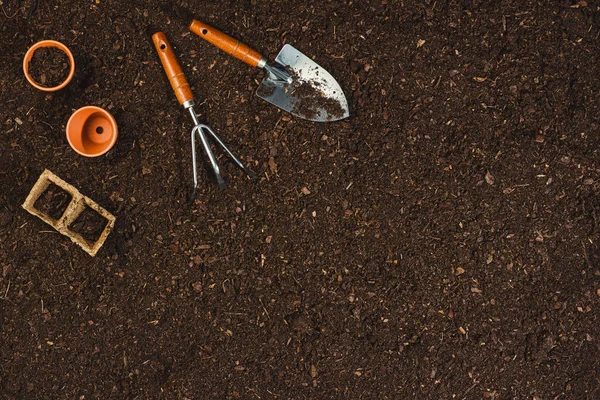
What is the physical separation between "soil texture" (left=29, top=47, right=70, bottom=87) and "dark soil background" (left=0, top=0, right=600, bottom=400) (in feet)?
0.18

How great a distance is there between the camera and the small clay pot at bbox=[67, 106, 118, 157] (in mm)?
1581

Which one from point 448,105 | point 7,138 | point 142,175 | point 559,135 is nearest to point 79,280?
point 142,175

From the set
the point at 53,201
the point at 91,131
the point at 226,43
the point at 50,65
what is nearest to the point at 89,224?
the point at 53,201

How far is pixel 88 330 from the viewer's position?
5.49 ft

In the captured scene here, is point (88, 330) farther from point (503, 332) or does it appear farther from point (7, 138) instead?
point (503, 332)

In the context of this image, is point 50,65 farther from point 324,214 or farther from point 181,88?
point 324,214

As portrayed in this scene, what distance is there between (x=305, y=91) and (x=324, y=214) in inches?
15.8

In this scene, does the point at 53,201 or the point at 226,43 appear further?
the point at 53,201

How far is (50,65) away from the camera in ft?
5.21

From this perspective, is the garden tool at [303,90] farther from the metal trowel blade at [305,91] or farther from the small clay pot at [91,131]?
the small clay pot at [91,131]

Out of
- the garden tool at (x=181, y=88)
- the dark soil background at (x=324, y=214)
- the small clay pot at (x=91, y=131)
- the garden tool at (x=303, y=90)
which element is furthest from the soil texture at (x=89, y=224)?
the garden tool at (x=303, y=90)

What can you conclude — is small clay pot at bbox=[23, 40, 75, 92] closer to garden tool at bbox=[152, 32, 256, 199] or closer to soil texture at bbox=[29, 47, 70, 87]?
soil texture at bbox=[29, 47, 70, 87]

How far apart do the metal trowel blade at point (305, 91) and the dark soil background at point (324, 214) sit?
4 cm

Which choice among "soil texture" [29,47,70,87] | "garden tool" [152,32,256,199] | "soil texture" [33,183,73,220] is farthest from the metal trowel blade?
"soil texture" [33,183,73,220]
